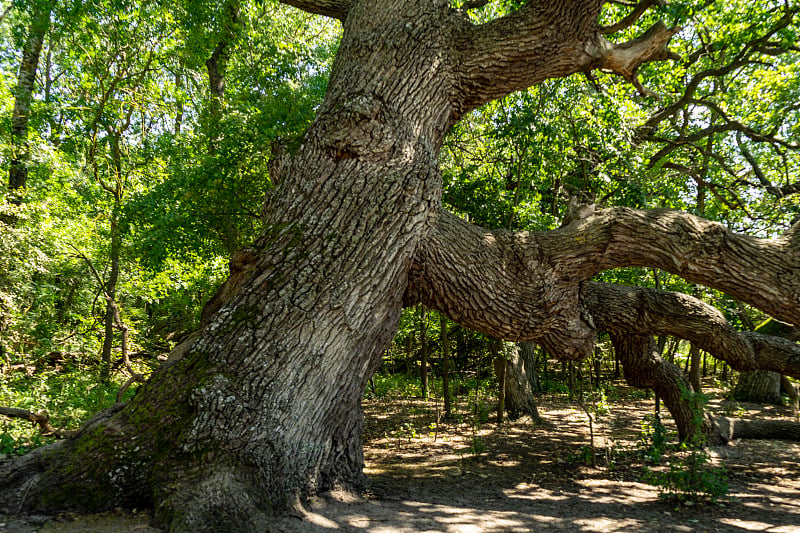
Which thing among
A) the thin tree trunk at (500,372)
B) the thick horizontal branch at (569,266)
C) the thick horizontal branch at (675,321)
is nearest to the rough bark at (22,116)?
the thick horizontal branch at (569,266)

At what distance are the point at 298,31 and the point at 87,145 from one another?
638cm

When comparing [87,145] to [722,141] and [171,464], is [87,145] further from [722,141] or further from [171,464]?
[722,141]

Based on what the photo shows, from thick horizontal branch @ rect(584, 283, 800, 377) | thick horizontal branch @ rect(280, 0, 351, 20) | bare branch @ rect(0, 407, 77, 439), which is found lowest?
bare branch @ rect(0, 407, 77, 439)

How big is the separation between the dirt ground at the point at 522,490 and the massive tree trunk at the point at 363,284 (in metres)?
0.31

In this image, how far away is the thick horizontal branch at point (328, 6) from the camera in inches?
207

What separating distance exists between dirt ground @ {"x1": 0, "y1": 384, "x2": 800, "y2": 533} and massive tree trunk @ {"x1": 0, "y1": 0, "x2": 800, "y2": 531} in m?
0.31

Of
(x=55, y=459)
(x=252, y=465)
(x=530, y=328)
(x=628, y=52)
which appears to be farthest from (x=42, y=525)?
(x=628, y=52)

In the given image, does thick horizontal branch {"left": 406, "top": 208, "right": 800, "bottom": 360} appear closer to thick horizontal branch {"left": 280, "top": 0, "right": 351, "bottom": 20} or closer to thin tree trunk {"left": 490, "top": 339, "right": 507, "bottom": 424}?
thick horizontal branch {"left": 280, "top": 0, "right": 351, "bottom": 20}

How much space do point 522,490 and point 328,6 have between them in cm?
591

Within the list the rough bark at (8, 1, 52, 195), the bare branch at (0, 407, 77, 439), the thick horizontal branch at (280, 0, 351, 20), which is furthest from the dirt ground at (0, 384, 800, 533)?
the rough bark at (8, 1, 52, 195)

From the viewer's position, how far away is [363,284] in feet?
11.6

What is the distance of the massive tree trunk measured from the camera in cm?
289

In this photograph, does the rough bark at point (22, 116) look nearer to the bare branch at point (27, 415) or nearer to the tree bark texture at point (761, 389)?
the bare branch at point (27, 415)

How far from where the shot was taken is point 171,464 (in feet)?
9.31
